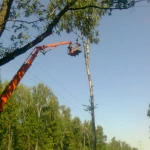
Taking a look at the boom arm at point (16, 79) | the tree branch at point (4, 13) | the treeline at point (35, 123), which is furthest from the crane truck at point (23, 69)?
the treeline at point (35, 123)

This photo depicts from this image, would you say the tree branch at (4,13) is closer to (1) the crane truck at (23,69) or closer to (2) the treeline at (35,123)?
(1) the crane truck at (23,69)

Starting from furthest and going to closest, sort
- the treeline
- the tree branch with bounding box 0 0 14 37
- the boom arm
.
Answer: the treeline
the boom arm
the tree branch with bounding box 0 0 14 37

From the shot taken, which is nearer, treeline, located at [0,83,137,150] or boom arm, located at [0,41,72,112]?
boom arm, located at [0,41,72,112]

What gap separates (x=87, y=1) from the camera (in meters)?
11.6

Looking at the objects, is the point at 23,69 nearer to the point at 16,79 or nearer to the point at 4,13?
the point at 16,79

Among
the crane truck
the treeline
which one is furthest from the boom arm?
the treeline

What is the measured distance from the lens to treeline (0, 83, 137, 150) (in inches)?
1420

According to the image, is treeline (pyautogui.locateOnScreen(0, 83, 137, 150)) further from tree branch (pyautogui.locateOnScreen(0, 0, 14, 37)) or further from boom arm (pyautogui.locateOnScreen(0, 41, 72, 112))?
tree branch (pyautogui.locateOnScreen(0, 0, 14, 37))

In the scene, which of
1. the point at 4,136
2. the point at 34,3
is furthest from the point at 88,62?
the point at 4,136

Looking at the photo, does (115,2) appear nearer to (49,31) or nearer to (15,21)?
(49,31)

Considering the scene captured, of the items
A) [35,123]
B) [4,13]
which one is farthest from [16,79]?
[35,123]

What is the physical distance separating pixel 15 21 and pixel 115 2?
150 inches

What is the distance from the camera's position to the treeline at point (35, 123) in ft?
118

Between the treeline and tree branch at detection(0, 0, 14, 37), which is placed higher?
the treeline
